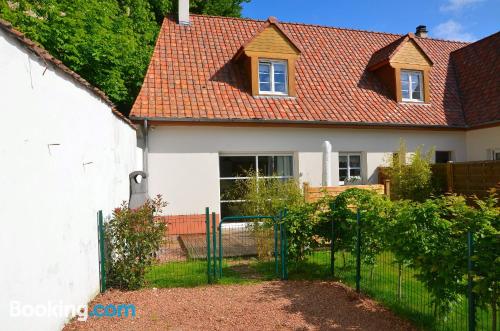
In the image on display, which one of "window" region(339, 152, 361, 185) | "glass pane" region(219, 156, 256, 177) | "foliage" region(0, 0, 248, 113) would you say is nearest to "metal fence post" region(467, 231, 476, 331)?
"glass pane" region(219, 156, 256, 177)

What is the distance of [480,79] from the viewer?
14.9 metres

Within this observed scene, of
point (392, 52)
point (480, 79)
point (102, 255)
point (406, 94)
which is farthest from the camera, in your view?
point (480, 79)

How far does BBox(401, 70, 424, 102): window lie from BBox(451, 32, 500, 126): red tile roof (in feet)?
6.89

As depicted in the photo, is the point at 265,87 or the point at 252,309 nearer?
the point at 252,309

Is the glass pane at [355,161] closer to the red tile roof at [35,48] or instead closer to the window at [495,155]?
the window at [495,155]

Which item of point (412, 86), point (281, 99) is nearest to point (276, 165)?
point (281, 99)

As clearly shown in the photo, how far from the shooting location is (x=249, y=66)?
41.1 feet

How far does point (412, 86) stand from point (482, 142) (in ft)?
11.4

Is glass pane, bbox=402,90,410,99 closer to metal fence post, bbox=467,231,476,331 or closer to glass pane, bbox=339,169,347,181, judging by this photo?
glass pane, bbox=339,169,347,181

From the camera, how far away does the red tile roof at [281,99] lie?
37.2 feet

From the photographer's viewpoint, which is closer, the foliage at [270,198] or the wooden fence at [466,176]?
the foliage at [270,198]

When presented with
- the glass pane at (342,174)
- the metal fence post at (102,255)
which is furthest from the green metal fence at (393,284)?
the glass pane at (342,174)

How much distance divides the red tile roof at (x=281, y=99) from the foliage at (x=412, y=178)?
1.80 m

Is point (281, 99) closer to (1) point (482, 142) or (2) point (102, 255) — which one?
(1) point (482, 142)
